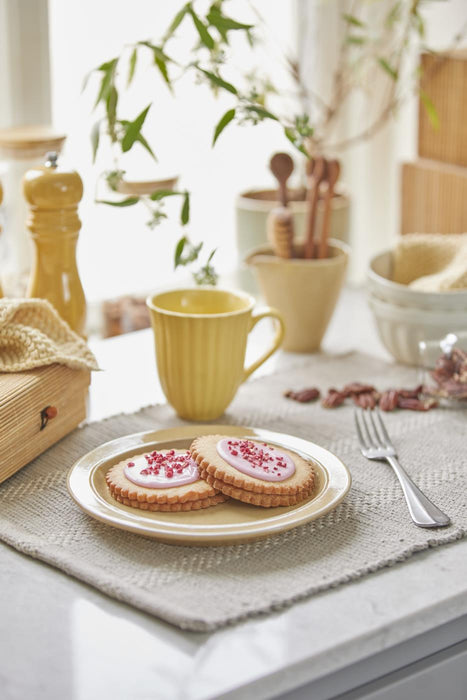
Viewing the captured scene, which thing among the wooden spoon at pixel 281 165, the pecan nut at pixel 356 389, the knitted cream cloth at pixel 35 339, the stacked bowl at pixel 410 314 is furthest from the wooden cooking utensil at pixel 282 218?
the knitted cream cloth at pixel 35 339

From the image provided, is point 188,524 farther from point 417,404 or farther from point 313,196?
point 313,196

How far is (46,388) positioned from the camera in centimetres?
90

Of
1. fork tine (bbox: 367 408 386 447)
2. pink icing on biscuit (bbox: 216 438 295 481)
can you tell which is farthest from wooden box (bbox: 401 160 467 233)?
pink icing on biscuit (bbox: 216 438 295 481)

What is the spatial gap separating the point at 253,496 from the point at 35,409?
24 cm

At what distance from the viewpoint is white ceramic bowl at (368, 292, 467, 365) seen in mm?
1129

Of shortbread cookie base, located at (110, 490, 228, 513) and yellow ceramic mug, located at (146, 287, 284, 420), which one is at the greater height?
yellow ceramic mug, located at (146, 287, 284, 420)

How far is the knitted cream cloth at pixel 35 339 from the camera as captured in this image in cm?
90

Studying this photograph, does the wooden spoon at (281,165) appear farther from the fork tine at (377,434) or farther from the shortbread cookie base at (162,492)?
the shortbread cookie base at (162,492)

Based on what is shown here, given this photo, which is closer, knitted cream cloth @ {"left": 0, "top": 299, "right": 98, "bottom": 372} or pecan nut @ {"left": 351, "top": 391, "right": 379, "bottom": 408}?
knitted cream cloth @ {"left": 0, "top": 299, "right": 98, "bottom": 372}

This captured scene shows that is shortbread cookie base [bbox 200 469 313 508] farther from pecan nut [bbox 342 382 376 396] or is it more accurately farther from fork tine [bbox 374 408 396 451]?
pecan nut [bbox 342 382 376 396]

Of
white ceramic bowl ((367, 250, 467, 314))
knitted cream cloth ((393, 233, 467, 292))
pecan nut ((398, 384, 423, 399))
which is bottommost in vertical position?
pecan nut ((398, 384, 423, 399))

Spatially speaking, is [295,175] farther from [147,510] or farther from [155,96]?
[147,510]

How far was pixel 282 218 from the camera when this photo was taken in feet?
4.00

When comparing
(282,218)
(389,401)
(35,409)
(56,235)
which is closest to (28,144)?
(56,235)
